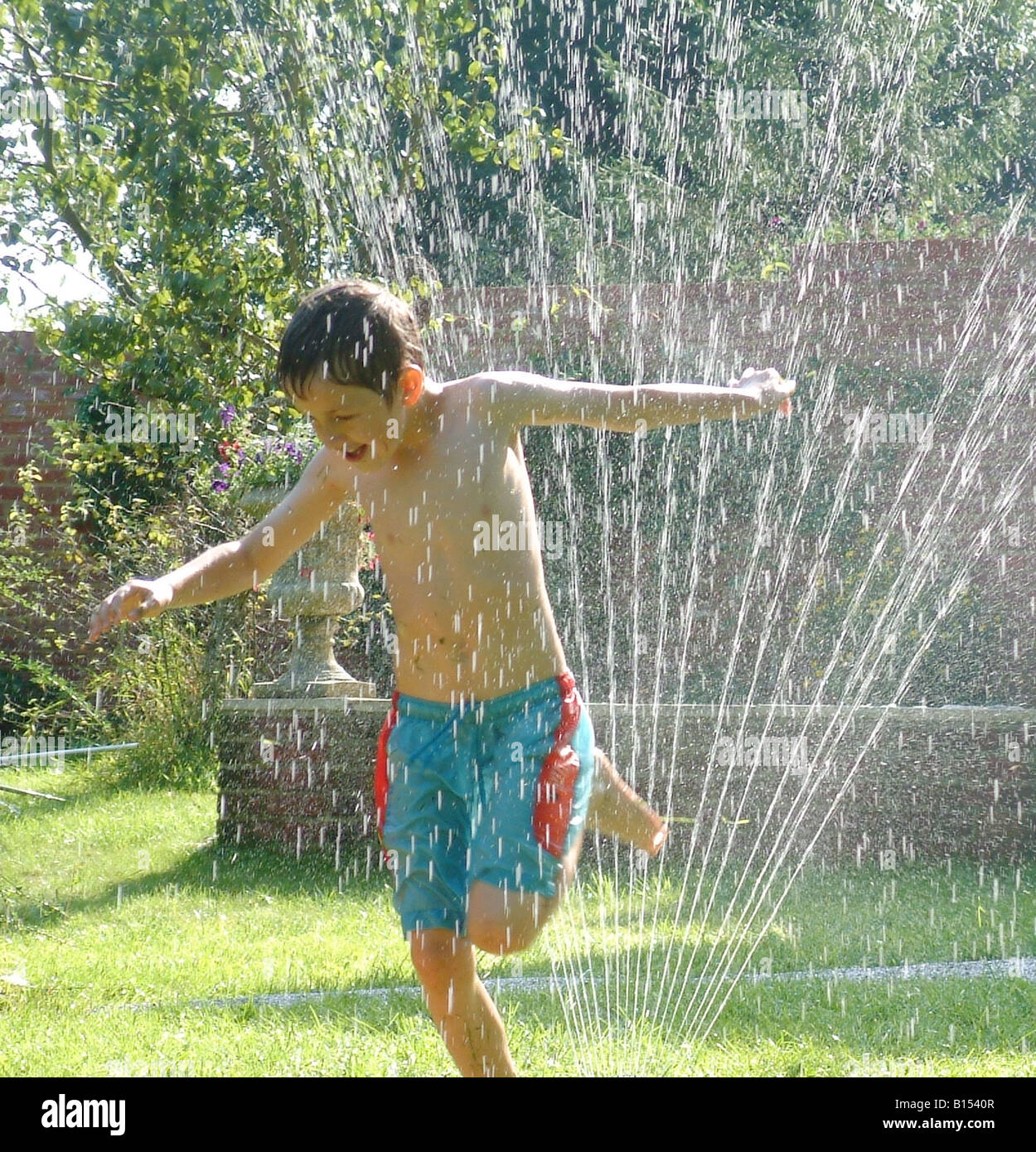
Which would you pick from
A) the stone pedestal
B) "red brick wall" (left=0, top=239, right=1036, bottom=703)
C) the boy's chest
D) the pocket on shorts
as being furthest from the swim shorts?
"red brick wall" (left=0, top=239, right=1036, bottom=703)

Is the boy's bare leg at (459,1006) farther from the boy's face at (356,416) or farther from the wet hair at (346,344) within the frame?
the wet hair at (346,344)

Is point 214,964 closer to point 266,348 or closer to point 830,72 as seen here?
point 266,348

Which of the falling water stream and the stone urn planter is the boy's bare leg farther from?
the stone urn planter

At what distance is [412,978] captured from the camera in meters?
3.56

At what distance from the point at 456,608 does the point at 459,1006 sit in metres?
0.72

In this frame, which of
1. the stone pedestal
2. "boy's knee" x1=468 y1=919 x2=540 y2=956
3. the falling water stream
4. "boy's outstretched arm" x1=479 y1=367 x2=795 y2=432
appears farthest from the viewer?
the stone pedestal

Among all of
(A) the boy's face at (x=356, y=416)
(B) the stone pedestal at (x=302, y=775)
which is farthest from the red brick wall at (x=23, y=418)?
(A) the boy's face at (x=356, y=416)

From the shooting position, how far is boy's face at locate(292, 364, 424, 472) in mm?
2395

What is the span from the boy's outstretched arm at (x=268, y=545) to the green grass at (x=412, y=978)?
97cm

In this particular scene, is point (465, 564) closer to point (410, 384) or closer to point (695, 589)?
point (410, 384)

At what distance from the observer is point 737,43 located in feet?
38.6

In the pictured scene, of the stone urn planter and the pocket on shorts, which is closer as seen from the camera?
the pocket on shorts

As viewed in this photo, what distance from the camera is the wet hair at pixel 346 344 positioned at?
239cm

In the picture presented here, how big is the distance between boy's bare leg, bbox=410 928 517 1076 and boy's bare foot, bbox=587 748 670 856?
1.62 feet
